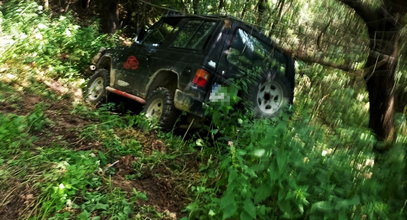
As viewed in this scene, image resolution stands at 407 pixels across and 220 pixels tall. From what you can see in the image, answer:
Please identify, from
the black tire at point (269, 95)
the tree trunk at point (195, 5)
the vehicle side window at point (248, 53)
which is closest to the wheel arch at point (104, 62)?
the vehicle side window at point (248, 53)

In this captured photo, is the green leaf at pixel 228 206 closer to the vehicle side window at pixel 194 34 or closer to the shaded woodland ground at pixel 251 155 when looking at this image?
the shaded woodland ground at pixel 251 155

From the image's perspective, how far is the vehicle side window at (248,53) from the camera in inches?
208

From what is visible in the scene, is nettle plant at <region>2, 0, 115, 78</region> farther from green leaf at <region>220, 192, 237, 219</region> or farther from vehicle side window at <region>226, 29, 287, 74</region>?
green leaf at <region>220, 192, 237, 219</region>

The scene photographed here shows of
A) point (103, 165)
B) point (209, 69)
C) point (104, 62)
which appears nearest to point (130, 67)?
point (104, 62)

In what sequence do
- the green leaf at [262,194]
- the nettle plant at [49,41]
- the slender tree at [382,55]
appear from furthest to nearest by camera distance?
the nettle plant at [49,41] → the slender tree at [382,55] → the green leaf at [262,194]

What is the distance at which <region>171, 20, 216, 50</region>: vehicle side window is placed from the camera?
218 inches

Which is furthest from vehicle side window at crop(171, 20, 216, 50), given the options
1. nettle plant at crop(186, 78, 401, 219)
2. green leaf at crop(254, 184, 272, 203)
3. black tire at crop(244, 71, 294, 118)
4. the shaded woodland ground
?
green leaf at crop(254, 184, 272, 203)

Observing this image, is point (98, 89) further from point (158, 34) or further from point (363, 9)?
point (363, 9)

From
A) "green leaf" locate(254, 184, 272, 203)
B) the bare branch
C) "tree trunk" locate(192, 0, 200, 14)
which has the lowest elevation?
"green leaf" locate(254, 184, 272, 203)

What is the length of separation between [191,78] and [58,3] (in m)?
10.4

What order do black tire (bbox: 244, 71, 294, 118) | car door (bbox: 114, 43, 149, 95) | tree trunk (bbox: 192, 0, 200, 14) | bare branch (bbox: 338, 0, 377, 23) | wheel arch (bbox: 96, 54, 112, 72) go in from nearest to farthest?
bare branch (bbox: 338, 0, 377, 23) → black tire (bbox: 244, 71, 294, 118) → car door (bbox: 114, 43, 149, 95) → wheel arch (bbox: 96, 54, 112, 72) → tree trunk (bbox: 192, 0, 200, 14)

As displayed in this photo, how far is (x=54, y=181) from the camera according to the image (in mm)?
3598

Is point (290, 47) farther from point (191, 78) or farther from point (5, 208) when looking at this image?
point (5, 208)

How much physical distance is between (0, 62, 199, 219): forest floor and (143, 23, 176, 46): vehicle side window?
1463 mm
